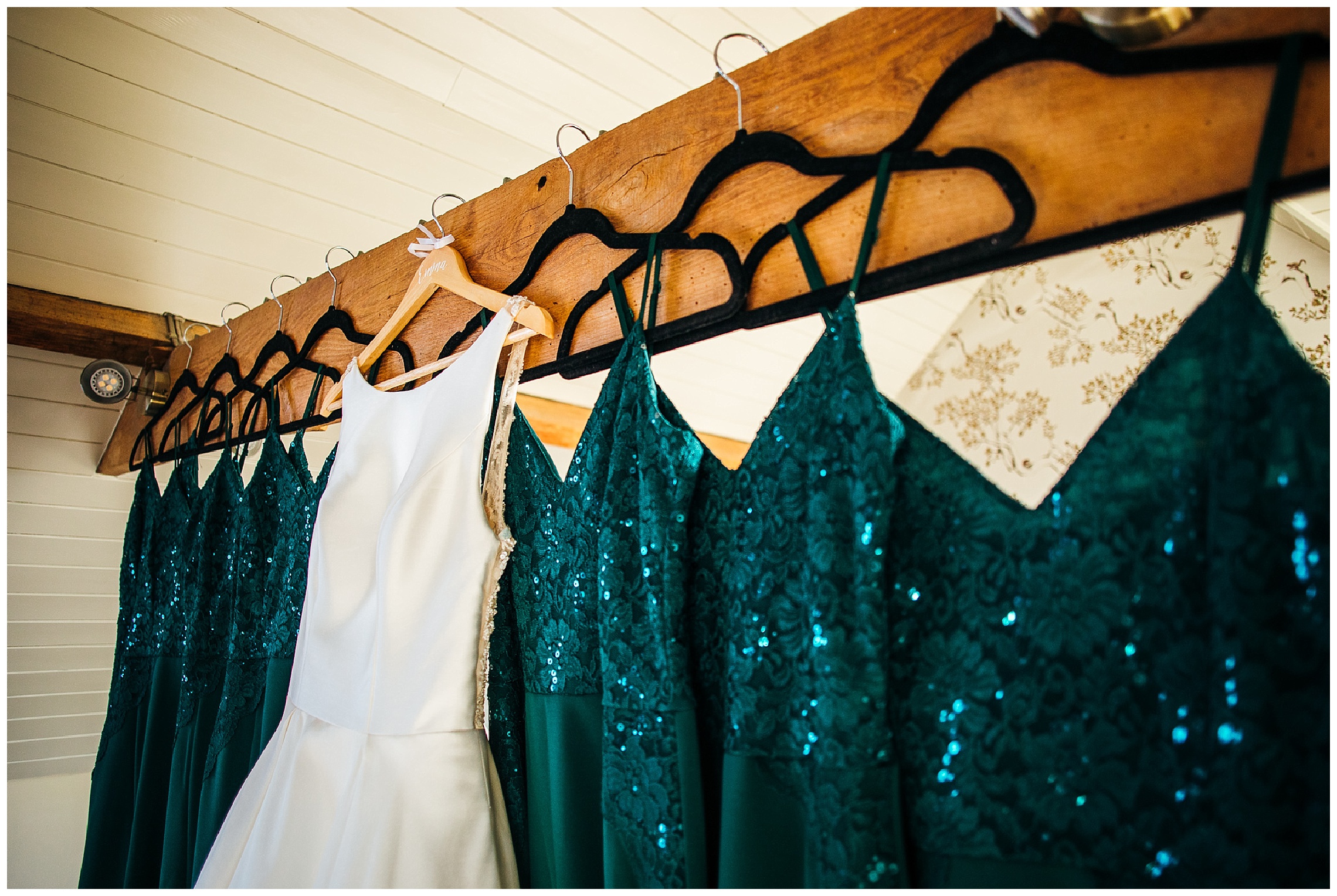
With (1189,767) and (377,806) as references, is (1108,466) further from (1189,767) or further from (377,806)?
(377,806)

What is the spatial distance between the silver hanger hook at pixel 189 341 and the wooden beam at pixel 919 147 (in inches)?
43.8

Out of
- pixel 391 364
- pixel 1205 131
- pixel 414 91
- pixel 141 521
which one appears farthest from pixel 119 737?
pixel 1205 131

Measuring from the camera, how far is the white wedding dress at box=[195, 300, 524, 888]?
32.4 inches

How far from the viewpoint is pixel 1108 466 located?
0.50m

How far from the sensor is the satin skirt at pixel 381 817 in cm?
81

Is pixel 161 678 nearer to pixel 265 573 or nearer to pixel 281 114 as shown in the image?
pixel 265 573

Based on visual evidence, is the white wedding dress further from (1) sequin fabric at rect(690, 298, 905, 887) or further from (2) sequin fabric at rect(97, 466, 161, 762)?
(2) sequin fabric at rect(97, 466, 161, 762)

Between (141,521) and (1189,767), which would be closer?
(1189,767)

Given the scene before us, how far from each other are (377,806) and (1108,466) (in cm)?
79

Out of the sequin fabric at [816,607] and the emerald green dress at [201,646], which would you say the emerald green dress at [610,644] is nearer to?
the sequin fabric at [816,607]

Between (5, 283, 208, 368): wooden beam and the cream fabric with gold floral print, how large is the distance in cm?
218

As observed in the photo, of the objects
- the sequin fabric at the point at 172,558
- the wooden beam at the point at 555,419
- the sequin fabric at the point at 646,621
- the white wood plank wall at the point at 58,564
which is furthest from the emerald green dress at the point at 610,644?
the white wood plank wall at the point at 58,564

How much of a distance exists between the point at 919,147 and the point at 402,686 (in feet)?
2.53

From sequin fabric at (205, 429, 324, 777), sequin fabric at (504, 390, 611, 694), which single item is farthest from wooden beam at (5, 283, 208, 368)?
sequin fabric at (504, 390, 611, 694)
